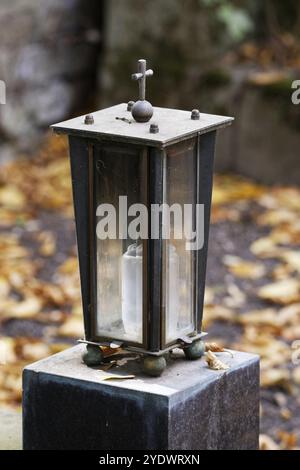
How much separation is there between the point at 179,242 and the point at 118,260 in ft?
0.59

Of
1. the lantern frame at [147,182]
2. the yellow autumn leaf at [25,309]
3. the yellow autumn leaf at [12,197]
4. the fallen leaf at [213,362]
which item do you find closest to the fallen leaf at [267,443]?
the fallen leaf at [213,362]

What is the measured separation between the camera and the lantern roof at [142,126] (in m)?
2.94

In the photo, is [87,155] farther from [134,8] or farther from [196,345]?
[134,8]

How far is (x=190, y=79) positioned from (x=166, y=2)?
1.59 ft

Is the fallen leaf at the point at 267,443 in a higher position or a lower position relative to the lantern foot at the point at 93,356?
lower

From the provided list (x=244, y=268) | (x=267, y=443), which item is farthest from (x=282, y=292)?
(x=267, y=443)

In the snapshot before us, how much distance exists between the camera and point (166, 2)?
6.66 m

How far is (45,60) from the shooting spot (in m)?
6.93

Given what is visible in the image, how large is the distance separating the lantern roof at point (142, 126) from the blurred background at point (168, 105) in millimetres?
2055

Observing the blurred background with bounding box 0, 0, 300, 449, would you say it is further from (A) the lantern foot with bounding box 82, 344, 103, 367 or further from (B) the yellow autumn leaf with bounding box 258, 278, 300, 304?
(A) the lantern foot with bounding box 82, 344, 103, 367

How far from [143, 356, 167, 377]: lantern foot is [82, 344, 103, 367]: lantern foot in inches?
6.0

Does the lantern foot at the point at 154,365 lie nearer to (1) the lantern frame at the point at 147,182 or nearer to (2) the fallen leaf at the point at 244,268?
(1) the lantern frame at the point at 147,182

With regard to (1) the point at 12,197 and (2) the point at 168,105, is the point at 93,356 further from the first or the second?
(2) the point at 168,105
